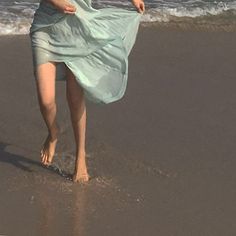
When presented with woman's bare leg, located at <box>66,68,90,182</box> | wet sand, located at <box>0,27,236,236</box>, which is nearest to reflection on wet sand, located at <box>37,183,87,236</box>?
wet sand, located at <box>0,27,236,236</box>

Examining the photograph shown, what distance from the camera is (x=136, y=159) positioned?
4.69 m

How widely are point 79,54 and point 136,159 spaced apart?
94 centimetres

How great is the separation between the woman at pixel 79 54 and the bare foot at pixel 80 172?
21cm

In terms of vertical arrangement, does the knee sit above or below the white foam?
above

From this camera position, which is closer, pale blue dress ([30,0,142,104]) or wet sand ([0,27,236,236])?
wet sand ([0,27,236,236])

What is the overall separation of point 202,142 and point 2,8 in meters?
5.32

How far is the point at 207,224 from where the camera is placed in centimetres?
380

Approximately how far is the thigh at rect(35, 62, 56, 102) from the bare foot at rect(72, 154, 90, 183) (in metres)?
0.47

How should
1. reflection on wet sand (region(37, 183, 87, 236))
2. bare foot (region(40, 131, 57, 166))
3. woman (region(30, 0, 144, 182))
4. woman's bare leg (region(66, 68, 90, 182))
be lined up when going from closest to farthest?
reflection on wet sand (region(37, 183, 87, 236)) < woman (region(30, 0, 144, 182)) < woman's bare leg (region(66, 68, 90, 182)) < bare foot (region(40, 131, 57, 166))

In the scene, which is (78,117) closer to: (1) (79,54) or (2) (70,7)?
(1) (79,54)

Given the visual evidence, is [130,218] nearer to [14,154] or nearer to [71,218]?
[71,218]

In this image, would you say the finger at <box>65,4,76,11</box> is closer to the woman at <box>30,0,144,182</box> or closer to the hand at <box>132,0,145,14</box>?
the woman at <box>30,0,144,182</box>

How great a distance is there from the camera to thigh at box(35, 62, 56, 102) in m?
4.05

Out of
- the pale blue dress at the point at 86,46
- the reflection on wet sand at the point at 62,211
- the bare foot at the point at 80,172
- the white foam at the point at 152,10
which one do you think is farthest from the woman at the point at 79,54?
the white foam at the point at 152,10
